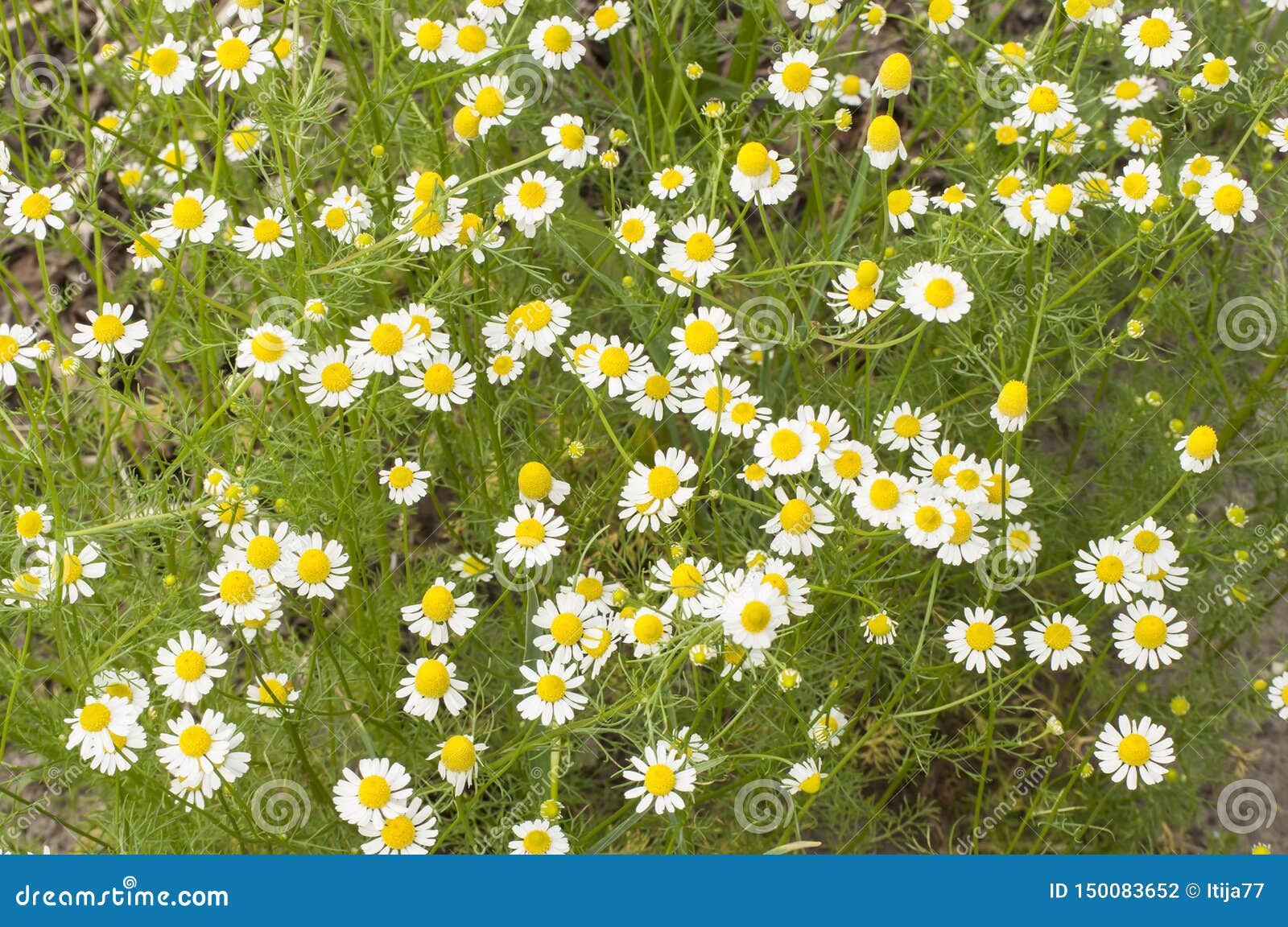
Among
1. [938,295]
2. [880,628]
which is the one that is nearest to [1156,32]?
[938,295]

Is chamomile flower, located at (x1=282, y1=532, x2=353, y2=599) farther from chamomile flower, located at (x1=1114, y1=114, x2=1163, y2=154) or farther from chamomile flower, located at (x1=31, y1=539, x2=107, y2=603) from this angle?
chamomile flower, located at (x1=1114, y1=114, x2=1163, y2=154)

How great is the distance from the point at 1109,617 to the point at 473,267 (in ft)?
5.67

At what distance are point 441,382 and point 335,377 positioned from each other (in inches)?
7.7

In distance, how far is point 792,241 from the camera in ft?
10.0

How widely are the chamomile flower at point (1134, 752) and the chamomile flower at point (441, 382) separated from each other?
1.35 meters

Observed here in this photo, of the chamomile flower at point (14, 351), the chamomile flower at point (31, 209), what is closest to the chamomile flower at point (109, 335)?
the chamomile flower at point (14, 351)

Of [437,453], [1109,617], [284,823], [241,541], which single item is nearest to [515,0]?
[437,453]

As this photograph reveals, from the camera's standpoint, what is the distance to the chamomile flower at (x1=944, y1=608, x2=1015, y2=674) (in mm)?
2127

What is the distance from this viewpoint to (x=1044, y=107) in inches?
88.2

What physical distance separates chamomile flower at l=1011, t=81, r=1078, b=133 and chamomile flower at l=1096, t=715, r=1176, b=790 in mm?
1128

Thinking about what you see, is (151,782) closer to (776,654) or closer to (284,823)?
(284,823)

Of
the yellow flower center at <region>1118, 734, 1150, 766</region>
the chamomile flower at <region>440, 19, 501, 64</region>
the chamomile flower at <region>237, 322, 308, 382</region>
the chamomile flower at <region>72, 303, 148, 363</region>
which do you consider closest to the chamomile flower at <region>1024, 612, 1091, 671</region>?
the yellow flower center at <region>1118, 734, 1150, 766</region>

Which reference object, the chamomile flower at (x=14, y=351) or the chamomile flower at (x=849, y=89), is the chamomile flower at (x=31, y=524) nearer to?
the chamomile flower at (x=14, y=351)

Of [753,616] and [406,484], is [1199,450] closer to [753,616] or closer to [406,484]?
[753,616]
